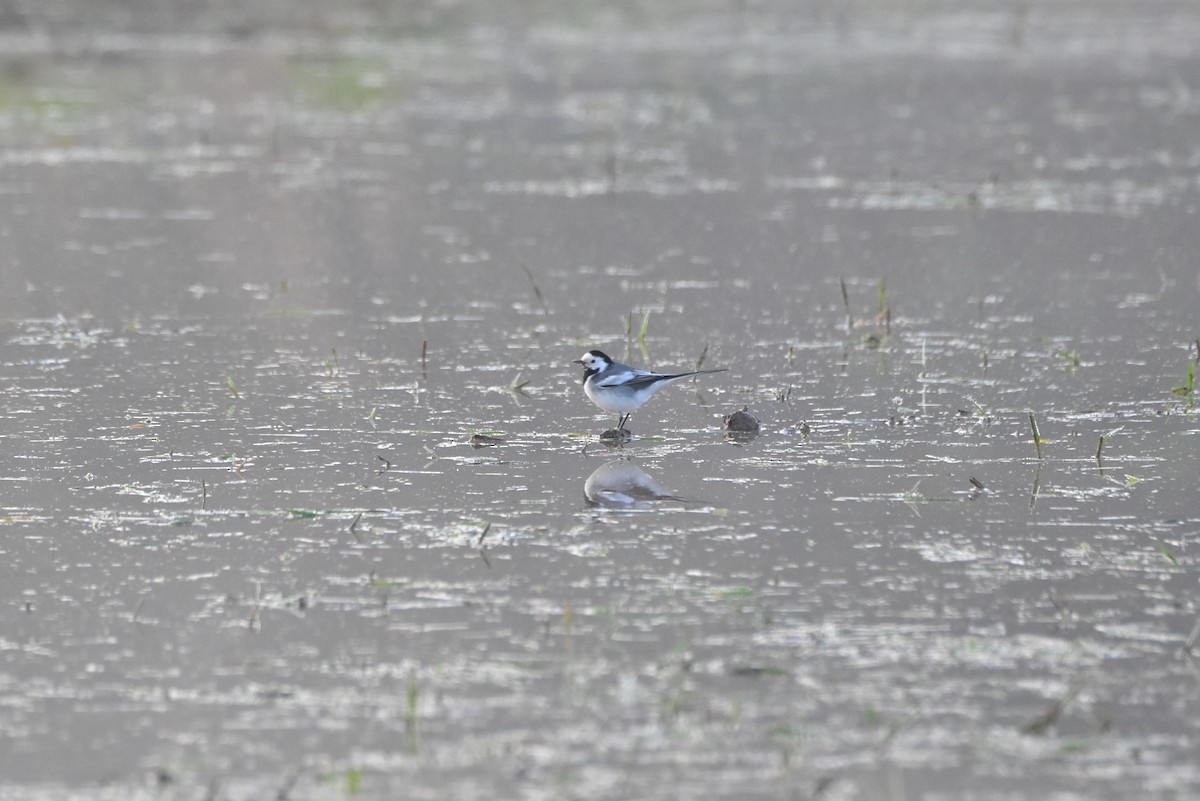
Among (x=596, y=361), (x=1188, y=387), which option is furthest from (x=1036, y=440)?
(x=596, y=361)

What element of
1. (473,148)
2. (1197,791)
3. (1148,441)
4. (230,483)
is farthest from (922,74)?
(1197,791)

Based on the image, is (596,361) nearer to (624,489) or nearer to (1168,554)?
(624,489)

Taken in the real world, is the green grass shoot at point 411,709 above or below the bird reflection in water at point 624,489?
below

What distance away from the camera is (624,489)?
659 centimetres

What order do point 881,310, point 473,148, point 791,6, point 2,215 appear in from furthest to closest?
point 791,6
point 473,148
point 2,215
point 881,310

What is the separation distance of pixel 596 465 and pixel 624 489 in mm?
382

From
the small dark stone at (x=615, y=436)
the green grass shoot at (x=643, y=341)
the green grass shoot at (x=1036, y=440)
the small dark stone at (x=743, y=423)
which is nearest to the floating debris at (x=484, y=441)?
the small dark stone at (x=615, y=436)

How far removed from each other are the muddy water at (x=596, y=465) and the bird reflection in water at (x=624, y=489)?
3 cm

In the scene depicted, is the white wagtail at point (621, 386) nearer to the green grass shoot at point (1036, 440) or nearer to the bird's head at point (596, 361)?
the bird's head at point (596, 361)

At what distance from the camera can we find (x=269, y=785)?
422cm

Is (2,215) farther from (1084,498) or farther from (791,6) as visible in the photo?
(791,6)

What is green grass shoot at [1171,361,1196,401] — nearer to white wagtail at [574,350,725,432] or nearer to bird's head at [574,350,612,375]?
white wagtail at [574,350,725,432]

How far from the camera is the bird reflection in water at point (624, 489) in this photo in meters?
6.43

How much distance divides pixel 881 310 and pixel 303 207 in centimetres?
503
